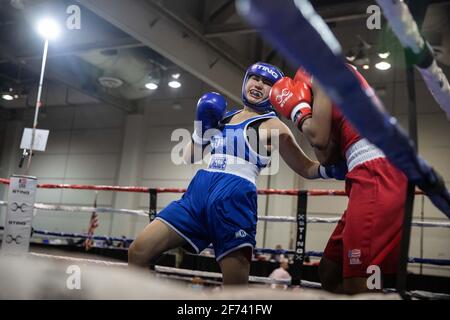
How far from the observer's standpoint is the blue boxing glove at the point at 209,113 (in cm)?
217

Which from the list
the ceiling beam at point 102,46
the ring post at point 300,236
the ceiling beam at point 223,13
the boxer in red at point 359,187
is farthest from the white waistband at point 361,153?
the ceiling beam at point 102,46

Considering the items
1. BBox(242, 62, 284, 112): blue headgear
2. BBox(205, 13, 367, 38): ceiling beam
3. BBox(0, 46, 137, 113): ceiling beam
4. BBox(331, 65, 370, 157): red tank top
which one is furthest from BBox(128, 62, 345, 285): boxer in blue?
BBox(0, 46, 137, 113): ceiling beam

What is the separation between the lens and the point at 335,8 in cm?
638

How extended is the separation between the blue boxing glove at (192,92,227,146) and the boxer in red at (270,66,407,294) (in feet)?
2.00

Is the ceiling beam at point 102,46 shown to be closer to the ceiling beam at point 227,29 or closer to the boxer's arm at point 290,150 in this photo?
the ceiling beam at point 227,29

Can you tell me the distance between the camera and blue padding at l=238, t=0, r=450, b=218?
29.1 inches

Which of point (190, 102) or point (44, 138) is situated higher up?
point (190, 102)

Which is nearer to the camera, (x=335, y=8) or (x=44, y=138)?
(x=44, y=138)

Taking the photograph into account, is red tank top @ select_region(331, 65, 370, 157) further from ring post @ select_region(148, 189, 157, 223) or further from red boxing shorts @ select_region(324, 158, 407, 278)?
ring post @ select_region(148, 189, 157, 223)

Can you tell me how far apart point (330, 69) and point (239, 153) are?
1.21 m
